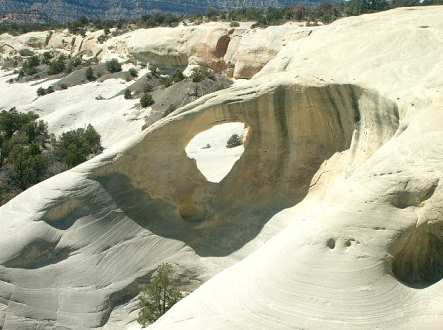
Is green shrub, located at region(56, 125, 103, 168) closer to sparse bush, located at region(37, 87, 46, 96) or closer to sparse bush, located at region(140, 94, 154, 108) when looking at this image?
sparse bush, located at region(140, 94, 154, 108)

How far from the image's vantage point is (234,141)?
18.6m

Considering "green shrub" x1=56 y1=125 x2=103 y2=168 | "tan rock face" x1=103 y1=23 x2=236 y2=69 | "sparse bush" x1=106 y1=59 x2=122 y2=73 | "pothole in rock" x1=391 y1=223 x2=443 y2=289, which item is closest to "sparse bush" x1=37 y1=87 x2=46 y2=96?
"sparse bush" x1=106 y1=59 x2=122 y2=73

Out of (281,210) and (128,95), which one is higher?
(281,210)

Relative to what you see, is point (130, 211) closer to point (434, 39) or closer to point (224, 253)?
point (224, 253)

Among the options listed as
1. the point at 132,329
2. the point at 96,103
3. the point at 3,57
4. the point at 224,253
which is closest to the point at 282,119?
the point at 224,253

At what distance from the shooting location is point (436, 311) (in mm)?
4172

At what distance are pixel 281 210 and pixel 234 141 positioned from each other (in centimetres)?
1037

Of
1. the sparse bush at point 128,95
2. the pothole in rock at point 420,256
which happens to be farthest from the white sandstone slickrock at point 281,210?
the sparse bush at point 128,95

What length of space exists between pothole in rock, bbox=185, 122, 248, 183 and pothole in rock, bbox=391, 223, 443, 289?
6.69 metres

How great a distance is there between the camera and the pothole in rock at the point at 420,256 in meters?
4.70

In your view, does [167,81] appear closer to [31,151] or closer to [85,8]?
[31,151]

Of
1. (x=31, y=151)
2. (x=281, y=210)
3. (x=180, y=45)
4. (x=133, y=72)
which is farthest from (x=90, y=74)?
(x=281, y=210)

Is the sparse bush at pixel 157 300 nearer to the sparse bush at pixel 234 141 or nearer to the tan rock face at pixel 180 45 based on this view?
the sparse bush at pixel 234 141

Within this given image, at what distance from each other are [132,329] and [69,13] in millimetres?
101878
